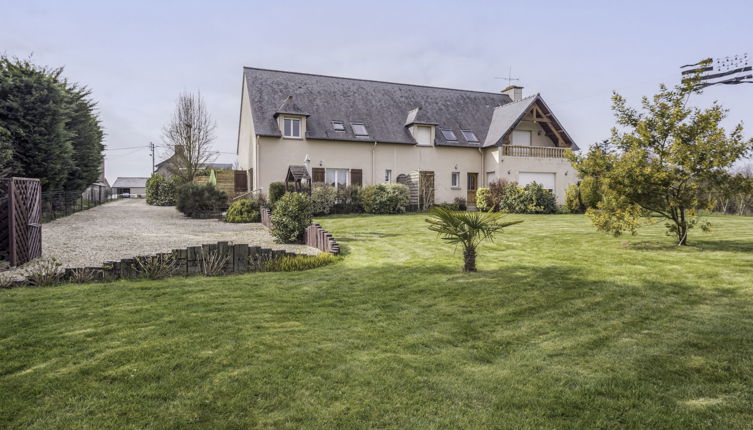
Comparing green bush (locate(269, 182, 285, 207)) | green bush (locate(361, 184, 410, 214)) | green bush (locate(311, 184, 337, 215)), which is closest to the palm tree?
green bush (locate(311, 184, 337, 215))

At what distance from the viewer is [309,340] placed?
4441 millimetres

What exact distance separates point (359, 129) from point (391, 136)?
1916 millimetres

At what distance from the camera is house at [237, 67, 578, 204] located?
23656 mm

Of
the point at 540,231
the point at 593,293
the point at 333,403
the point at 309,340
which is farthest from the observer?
the point at 540,231

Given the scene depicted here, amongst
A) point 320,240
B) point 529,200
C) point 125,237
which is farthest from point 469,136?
point 125,237

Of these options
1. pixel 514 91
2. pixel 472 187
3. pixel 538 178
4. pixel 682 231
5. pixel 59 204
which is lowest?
pixel 682 231

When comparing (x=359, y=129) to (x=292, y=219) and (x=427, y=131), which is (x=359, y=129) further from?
(x=292, y=219)

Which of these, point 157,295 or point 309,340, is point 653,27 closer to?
point 309,340

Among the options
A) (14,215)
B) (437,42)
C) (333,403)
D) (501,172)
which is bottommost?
(333,403)

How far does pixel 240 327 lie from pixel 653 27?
1334cm

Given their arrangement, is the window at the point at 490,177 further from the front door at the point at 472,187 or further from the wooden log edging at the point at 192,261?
the wooden log edging at the point at 192,261

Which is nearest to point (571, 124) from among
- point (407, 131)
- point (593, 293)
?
point (407, 131)

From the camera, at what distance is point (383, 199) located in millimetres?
20938

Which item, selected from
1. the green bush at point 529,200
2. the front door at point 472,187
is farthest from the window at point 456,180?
the green bush at point 529,200
